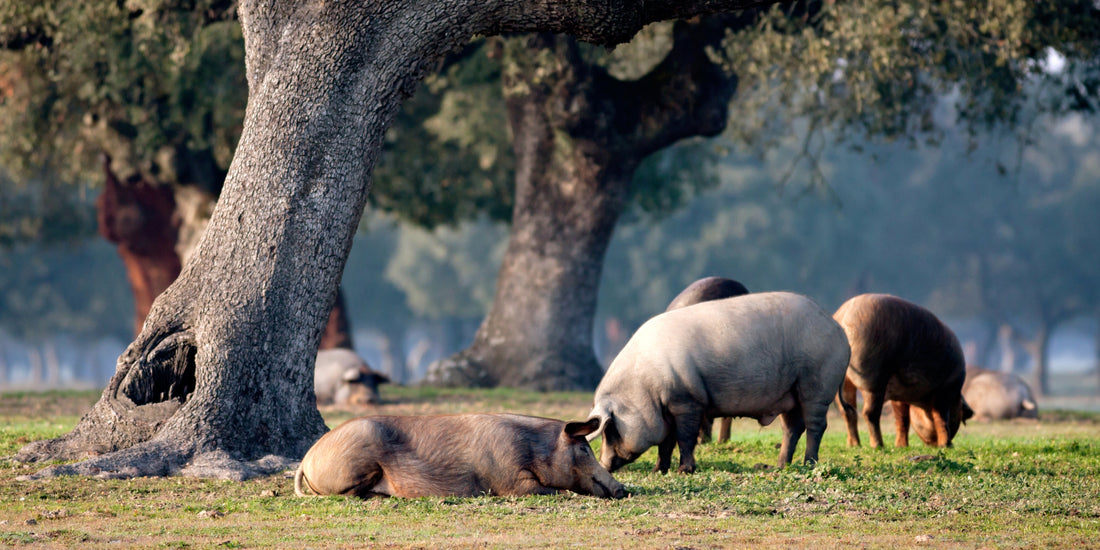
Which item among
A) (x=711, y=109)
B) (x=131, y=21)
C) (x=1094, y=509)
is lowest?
(x=1094, y=509)

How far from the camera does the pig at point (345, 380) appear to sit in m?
20.8

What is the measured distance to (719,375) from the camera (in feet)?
31.5

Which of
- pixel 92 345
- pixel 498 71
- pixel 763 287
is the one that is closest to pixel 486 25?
pixel 498 71

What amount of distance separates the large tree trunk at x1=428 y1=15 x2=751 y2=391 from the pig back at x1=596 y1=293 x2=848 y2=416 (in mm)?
11418

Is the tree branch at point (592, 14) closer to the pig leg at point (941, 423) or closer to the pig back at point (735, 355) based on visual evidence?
the pig back at point (735, 355)

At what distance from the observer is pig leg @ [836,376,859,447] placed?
12.1m

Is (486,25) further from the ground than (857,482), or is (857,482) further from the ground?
(486,25)

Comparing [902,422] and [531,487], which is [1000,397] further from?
[531,487]

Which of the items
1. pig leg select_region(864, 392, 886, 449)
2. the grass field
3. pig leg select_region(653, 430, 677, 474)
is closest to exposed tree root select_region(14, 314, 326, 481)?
the grass field

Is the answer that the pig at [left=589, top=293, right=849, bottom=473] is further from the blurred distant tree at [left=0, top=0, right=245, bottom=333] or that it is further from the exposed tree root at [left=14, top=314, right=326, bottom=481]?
the blurred distant tree at [left=0, top=0, right=245, bottom=333]

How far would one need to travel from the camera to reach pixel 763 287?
52.7m

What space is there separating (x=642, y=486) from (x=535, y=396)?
11.7 meters

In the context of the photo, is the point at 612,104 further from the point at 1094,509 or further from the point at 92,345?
the point at 92,345

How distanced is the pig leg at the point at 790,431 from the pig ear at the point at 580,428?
2420 millimetres
